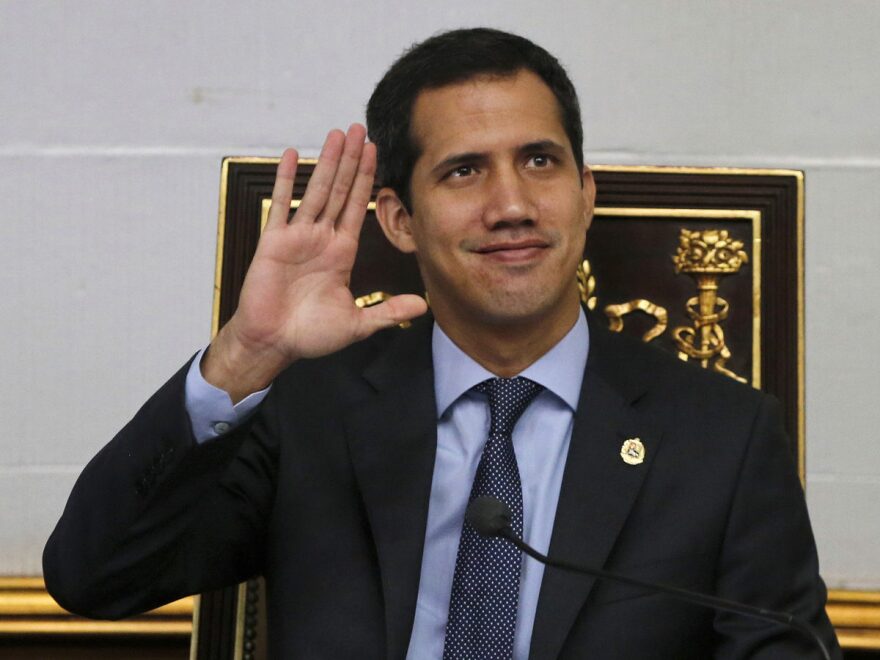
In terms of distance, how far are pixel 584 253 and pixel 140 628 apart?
0.93 meters

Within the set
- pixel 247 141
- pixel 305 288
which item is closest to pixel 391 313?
pixel 305 288

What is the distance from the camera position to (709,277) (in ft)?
6.01

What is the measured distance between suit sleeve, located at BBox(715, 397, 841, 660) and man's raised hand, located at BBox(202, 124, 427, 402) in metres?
0.48

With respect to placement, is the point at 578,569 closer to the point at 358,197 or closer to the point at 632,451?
the point at 632,451

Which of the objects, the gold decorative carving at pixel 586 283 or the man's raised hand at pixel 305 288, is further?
the gold decorative carving at pixel 586 283

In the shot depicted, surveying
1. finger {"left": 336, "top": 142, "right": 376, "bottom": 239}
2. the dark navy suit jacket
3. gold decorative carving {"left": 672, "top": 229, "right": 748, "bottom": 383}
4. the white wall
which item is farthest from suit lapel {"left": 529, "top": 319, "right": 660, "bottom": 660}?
the white wall

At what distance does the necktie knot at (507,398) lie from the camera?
154 cm

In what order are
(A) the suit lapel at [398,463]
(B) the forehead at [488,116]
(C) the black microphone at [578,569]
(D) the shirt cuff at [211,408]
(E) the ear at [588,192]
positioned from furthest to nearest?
1. (E) the ear at [588,192]
2. (B) the forehead at [488,116]
3. (A) the suit lapel at [398,463]
4. (D) the shirt cuff at [211,408]
5. (C) the black microphone at [578,569]

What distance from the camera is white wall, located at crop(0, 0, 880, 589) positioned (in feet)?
6.34

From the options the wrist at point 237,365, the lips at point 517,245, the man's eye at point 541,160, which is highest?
the man's eye at point 541,160

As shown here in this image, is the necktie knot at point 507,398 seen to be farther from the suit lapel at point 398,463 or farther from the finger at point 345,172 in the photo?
the finger at point 345,172

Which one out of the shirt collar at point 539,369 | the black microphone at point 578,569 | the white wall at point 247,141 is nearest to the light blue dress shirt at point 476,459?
the shirt collar at point 539,369

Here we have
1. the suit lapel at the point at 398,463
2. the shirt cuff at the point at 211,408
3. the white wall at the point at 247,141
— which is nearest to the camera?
the shirt cuff at the point at 211,408

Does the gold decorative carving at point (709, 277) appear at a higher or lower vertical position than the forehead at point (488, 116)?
lower
